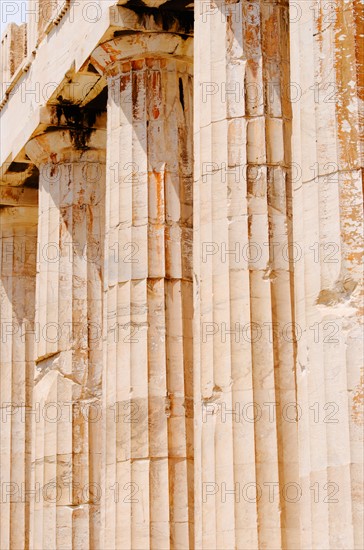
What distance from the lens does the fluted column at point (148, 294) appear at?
22953 mm

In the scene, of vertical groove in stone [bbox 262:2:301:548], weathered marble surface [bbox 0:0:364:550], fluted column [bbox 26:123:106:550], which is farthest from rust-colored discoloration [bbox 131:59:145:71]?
vertical groove in stone [bbox 262:2:301:548]

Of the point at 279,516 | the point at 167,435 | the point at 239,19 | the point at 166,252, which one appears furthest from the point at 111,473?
the point at 239,19

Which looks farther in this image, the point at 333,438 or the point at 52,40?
the point at 52,40

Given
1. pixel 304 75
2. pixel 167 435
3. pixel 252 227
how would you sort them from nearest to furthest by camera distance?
pixel 304 75
pixel 252 227
pixel 167 435

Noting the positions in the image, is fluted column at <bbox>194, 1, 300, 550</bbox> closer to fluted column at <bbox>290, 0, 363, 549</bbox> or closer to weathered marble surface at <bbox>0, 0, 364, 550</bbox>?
weathered marble surface at <bbox>0, 0, 364, 550</bbox>

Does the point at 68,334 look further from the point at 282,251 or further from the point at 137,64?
the point at 282,251

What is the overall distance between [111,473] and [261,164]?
19.2ft

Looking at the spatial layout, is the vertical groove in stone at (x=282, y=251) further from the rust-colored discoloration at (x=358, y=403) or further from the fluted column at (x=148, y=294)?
the fluted column at (x=148, y=294)

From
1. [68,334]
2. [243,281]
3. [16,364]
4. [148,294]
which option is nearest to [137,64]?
[148,294]

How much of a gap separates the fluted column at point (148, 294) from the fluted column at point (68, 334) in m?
3.43

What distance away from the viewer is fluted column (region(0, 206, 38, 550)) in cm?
3167

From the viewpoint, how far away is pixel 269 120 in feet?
67.9

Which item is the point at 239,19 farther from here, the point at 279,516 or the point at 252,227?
the point at 279,516

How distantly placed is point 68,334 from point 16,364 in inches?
180
